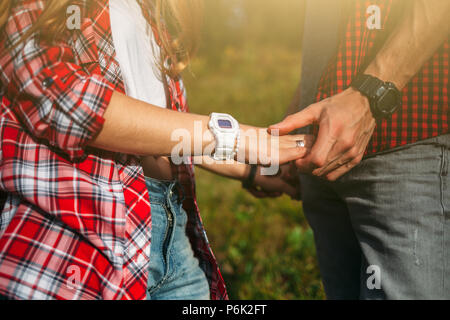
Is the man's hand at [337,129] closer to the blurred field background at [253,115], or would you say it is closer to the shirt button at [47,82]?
the blurred field background at [253,115]

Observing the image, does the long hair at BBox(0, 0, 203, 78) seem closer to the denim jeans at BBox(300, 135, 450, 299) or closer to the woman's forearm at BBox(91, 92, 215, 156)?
the woman's forearm at BBox(91, 92, 215, 156)

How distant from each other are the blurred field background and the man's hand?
0.47 metres

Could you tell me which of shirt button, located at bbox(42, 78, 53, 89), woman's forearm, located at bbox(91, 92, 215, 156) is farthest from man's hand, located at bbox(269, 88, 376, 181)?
shirt button, located at bbox(42, 78, 53, 89)

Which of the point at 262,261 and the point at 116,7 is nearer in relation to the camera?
the point at 116,7

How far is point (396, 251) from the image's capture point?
47.2 inches

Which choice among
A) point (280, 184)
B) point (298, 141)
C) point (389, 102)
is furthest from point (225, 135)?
point (280, 184)

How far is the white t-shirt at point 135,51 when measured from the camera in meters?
1.13

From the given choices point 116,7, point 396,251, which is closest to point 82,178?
point 116,7

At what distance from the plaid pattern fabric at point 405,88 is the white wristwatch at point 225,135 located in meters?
0.38

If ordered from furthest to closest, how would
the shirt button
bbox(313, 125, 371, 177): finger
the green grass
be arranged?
the green grass → bbox(313, 125, 371, 177): finger → the shirt button

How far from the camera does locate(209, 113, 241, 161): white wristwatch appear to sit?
1.12 m

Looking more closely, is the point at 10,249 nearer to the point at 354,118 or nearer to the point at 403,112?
the point at 354,118

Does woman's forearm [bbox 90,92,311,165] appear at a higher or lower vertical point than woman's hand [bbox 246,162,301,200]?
higher
